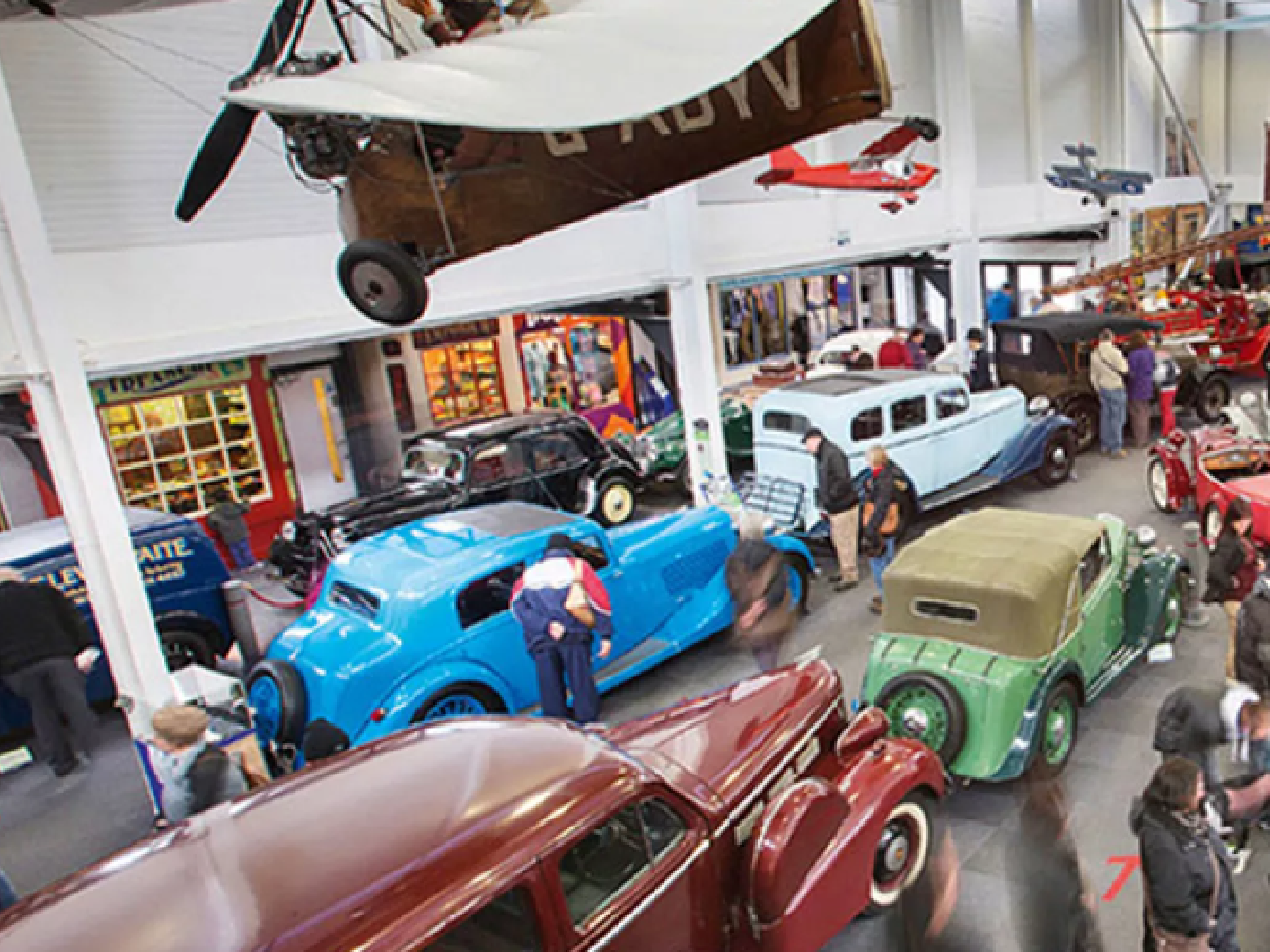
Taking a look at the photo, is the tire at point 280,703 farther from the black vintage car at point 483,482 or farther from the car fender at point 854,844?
the car fender at point 854,844

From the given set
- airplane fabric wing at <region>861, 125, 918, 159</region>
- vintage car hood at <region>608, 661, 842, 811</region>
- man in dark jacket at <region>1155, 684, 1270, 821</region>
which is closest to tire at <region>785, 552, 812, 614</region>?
vintage car hood at <region>608, 661, 842, 811</region>

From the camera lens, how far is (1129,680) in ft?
20.5

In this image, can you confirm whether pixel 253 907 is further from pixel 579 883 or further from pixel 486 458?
pixel 486 458

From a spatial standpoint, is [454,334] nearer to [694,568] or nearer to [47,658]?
[694,568]

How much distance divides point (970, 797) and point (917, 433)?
4.97m

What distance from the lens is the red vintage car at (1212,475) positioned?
724cm

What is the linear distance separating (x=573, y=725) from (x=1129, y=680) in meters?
4.45

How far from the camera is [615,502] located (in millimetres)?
11273

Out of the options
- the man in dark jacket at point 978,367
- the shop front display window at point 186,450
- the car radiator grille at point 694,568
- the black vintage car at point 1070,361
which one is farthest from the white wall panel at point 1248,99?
the shop front display window at point 186,450

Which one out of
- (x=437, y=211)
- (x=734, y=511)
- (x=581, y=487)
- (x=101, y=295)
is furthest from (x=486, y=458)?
(x=437, y=211)

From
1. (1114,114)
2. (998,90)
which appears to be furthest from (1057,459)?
(1114,114)

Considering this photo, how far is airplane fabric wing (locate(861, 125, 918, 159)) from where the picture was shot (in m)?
9.32

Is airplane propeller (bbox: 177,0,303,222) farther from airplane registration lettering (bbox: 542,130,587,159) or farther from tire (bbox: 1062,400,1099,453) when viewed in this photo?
tire (bbox: 1062,400,1099,453)

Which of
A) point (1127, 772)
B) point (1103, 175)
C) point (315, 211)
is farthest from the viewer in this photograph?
point (1103, 175)
